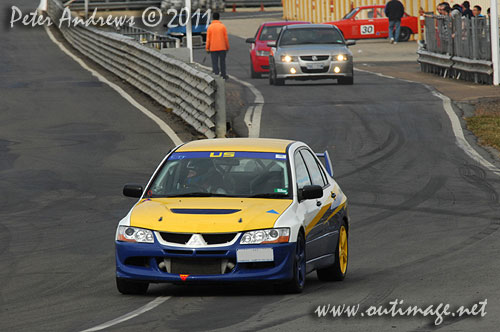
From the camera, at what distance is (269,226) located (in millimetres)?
9391

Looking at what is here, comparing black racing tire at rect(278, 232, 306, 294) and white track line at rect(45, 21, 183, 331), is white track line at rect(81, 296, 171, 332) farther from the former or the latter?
black racing tire at rect(278, 232, 306, 294)

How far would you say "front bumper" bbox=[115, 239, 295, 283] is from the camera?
30.4 feet

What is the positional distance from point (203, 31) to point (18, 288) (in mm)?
51033

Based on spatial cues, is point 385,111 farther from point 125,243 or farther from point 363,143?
point 125,243

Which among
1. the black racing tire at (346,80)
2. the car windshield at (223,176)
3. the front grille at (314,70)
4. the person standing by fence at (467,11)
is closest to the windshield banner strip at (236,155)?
the car windshield at (223,176)

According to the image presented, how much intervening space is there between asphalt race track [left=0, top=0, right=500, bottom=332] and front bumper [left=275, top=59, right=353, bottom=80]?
1.36 feet

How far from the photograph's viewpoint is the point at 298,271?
969cm

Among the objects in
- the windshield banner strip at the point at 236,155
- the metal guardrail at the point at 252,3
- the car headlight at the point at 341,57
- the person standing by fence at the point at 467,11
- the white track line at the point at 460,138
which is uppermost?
the metal guardrail at the point at 252,3

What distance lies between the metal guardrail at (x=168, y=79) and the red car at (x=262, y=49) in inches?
163

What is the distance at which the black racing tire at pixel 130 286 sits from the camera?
961 centimetres

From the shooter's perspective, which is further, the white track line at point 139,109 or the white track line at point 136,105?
the white track line at point 136,105

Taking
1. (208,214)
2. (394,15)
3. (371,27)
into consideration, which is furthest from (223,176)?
(371,27)

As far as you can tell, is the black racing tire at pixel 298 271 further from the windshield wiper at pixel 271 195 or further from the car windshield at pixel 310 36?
the car windshield at pixel 310 36

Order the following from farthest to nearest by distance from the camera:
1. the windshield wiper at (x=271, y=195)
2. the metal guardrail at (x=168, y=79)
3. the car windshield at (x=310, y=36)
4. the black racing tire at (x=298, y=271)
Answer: the car windshield at (x=310, y=36)
the metal guardrail at (x=168, y=79)
the windshield wiper at (x=271, y=195)
the black racing tire at (x=298, y=271)
